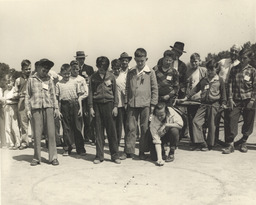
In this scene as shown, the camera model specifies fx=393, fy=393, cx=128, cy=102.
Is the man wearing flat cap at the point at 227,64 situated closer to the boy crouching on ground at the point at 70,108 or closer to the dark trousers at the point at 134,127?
the dark trousers at the point at 134,127

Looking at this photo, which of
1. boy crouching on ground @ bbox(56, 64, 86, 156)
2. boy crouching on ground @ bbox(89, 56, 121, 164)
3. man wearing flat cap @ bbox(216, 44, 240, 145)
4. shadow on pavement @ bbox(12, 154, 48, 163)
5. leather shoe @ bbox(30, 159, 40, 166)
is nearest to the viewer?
leather shoe @ bbox(30, 159, 40, 166)

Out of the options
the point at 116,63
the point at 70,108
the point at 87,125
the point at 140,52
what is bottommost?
the point at 87,125

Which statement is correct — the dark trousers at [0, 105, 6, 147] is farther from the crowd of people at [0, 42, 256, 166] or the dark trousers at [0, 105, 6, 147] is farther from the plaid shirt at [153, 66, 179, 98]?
the plaid shirt at [153, 66, 179, 98]

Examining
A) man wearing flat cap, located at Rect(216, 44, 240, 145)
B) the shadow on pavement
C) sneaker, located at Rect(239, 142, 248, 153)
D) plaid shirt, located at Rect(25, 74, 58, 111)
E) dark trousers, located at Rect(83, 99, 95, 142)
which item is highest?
man wearing flat cap, located at Rect(216, 44, 240, 145)

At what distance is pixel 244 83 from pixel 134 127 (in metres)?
2.43

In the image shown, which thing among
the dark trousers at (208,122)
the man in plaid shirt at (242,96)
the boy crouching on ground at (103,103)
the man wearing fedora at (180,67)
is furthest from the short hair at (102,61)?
the man in plaid shirt at (242,96)

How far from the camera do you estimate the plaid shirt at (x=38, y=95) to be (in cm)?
703

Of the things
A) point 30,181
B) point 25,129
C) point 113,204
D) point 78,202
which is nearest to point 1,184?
point 30,181

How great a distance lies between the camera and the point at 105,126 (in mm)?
7293

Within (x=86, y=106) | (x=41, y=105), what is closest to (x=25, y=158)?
(x=41, y=105)

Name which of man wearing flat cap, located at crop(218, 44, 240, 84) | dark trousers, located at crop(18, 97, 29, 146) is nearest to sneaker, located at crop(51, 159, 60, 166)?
dark trousers, located at crop(18, 97, 29, 146)

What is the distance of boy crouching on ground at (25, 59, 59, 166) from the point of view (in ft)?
23.1

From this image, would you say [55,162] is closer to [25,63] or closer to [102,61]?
[102,61]

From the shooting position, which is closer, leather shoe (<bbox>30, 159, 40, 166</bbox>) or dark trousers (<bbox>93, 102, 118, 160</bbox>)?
leather shoe (<bbox>30, 159, 40, 166</bbox>)
